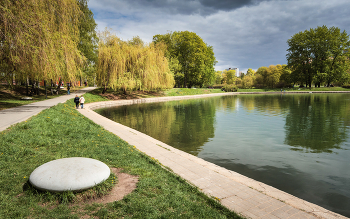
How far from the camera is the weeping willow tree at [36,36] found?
10.7 meters

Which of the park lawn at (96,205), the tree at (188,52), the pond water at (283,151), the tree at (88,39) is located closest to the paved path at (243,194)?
the park lawn at (96,205)

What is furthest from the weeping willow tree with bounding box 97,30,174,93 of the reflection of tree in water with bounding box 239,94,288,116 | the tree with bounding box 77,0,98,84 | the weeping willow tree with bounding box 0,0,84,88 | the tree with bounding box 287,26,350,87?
the tree with bounding box 287,26,350,87

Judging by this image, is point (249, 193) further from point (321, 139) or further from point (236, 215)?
point (321, 139)

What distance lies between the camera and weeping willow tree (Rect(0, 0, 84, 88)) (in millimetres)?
10734

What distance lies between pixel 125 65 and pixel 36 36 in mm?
24006

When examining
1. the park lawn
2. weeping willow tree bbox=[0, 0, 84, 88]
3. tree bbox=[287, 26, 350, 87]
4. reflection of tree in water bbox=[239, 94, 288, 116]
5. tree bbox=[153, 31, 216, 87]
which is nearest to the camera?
the park lawn

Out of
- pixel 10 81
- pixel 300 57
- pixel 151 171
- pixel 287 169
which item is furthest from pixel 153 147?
pixel 300 57

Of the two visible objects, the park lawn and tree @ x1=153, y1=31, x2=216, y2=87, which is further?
tree @ x1=153, y1=31, x2=216, y2=87

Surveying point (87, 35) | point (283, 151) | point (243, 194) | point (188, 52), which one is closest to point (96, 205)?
point (243, 194)

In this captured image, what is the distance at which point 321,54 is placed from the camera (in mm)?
65062

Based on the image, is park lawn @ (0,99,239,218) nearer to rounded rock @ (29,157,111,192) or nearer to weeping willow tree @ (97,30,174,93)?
rounded rock @ (29,157,111,192)

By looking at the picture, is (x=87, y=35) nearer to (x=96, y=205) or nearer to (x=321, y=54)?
(x=96, y=205)

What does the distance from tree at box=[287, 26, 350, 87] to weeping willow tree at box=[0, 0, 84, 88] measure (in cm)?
7013

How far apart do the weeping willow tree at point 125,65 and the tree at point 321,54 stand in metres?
53.2
